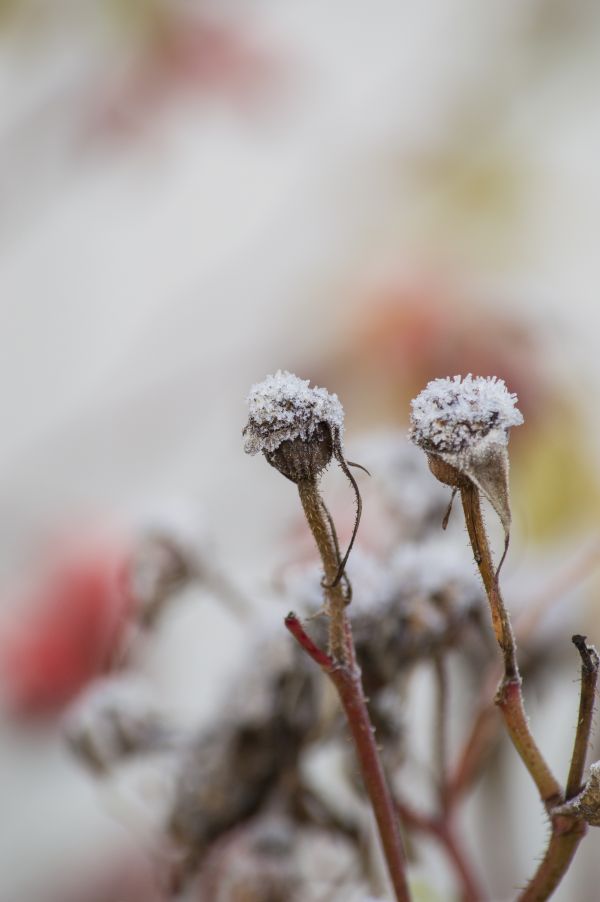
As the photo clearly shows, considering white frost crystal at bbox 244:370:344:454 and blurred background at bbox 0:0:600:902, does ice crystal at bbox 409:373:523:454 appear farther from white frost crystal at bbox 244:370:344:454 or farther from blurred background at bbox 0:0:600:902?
blurred background at bbox 0:0:600:902

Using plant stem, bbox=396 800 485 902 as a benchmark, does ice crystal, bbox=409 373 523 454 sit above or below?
above

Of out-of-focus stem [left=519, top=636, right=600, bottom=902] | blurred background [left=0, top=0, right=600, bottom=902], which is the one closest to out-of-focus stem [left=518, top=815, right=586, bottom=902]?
out-of-focus stem [left=519, top=636, right=600, bottom=902]

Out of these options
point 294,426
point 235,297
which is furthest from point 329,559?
point 235,297

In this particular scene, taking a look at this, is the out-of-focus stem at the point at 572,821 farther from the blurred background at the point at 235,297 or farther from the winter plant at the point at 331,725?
the blurred background at the point at 235,297

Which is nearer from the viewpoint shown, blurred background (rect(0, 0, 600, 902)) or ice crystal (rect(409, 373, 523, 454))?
ice crystal (rect(409, 373, 523, 454))

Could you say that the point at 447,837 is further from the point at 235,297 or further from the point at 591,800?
the point at 235,297

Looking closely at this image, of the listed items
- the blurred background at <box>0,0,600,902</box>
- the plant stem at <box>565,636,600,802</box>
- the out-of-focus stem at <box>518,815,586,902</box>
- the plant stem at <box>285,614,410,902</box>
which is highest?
the blurred background at <box>0,0,600,902</box>

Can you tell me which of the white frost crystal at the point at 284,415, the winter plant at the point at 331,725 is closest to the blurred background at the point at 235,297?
the winter plant at the point at 331,725
